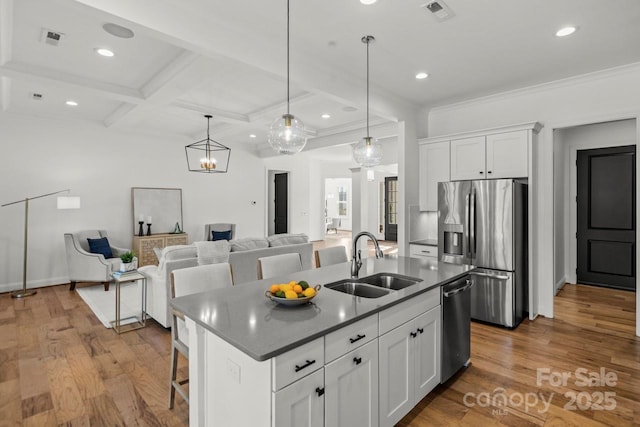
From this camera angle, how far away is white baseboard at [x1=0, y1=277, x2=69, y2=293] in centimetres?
561

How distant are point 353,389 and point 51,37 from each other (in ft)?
13.2

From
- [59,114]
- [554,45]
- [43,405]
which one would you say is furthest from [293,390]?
[59,114]

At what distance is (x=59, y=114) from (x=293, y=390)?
268 inches

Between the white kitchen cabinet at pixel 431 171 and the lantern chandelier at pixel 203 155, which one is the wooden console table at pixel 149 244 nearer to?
the lantern chandelier at pixel 203 155

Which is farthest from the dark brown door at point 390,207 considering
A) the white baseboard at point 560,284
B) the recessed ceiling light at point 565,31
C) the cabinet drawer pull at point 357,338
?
the cabinet drawer pull at point 357,338

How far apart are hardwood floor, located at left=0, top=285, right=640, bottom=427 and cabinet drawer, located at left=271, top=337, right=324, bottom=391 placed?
3.82 feet

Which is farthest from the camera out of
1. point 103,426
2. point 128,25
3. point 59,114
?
point 59,114

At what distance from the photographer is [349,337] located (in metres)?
1.71

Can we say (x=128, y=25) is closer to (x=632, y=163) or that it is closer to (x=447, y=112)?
(x=447, y=112)

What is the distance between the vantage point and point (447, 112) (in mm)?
5027

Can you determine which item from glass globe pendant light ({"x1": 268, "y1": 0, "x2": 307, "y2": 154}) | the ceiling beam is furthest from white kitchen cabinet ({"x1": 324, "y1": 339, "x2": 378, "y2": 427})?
the ceiling beam

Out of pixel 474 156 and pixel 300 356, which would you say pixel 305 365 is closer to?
pixel 300 356

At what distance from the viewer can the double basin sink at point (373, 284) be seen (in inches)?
95.3

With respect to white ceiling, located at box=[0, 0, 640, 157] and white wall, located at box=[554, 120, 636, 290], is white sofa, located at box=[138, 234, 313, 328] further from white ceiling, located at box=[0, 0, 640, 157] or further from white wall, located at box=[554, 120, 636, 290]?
white wall, located at box=[554, 120, 636, 290]
